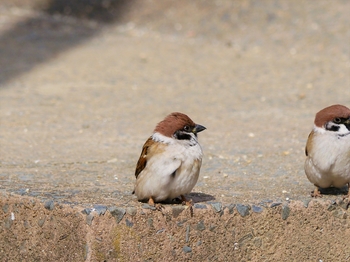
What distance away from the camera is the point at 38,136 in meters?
7.50

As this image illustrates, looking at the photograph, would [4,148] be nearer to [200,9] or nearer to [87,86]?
[87,86]

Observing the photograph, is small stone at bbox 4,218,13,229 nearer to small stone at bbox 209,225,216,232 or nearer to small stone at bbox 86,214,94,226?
small stone at bbox 86,214,94,226

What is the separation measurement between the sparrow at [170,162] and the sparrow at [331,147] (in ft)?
2.96

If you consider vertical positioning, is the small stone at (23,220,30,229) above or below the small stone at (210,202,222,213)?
below

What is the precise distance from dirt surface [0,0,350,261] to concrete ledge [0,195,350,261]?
0.03 feet

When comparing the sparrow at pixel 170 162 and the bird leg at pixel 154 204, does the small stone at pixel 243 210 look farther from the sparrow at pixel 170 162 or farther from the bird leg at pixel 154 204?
the bird leg at pixel 154 204

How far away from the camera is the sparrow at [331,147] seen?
497cm

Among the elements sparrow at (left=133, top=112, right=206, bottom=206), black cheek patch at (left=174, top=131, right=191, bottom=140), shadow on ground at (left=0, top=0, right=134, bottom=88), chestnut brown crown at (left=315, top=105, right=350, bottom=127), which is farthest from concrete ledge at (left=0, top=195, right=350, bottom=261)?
shadow on ground at (left=0, top=0, right=134, bottom=88)

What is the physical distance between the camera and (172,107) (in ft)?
29.6

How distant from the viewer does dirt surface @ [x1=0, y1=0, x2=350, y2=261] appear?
506 cm

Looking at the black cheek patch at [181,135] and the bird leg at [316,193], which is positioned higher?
the black cheek patch at [181,135]

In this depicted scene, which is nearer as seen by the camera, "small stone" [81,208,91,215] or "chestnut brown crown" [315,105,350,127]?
"small stone" [81,208,91,215]

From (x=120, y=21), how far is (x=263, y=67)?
3.85m

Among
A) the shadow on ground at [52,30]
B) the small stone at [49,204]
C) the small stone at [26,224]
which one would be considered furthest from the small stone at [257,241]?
the shadow on ground at [52,30]
